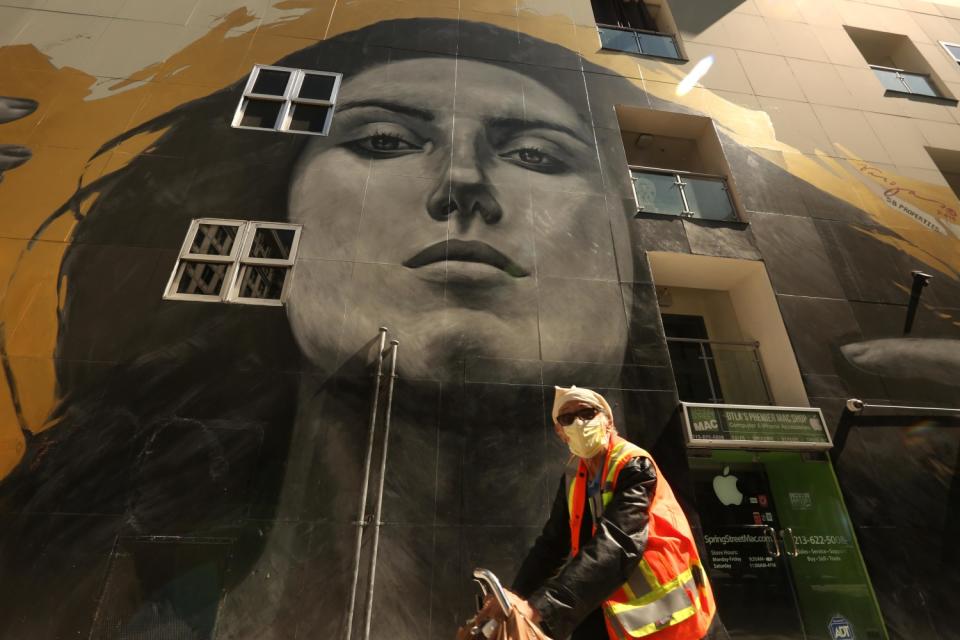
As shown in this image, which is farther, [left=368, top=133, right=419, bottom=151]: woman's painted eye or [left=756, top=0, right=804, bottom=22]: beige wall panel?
[left=756, top=0, right=804, bottom=22]: beige wall panel

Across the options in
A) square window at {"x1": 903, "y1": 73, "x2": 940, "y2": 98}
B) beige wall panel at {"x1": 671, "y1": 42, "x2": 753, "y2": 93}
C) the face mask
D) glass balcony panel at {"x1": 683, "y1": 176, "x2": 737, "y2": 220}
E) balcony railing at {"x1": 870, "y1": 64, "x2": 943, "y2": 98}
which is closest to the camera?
the face mask

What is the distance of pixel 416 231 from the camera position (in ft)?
22.0

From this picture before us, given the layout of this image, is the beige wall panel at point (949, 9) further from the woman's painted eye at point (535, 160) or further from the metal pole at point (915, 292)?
the woman's painted eye at point (535, 160)

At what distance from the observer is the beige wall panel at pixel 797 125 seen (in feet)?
29.6

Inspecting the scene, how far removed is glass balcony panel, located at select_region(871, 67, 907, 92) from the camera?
10593 millimetres

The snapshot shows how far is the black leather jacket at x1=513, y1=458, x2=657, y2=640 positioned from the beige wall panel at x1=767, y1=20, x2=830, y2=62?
11832 mm

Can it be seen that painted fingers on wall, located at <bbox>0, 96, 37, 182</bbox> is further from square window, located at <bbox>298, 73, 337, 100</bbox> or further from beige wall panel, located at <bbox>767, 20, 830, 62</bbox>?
beige wall panel, located at <bbox>767, 20, 830, 62</bbox>

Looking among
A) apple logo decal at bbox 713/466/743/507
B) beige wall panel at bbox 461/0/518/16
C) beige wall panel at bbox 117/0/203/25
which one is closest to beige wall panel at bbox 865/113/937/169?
apple logo decal at bbox 713/466/743/507

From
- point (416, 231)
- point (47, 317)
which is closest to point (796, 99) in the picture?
point (416, 231)

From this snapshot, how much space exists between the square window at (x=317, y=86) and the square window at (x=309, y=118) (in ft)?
0.71

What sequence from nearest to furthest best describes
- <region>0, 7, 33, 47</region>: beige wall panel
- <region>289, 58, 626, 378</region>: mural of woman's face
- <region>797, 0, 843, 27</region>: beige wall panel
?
Answer: 1. <region>289, 58, 626, 378</region>: mural of woman's face
2. <region>0, 7, 33, 47</region>: beige wall panel
3. <region>797, 0, 843, 27</region>: beige wall panel

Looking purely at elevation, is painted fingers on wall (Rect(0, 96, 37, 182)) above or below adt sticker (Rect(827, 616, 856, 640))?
above

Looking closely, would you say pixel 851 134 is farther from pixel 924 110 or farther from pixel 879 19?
pixel 879 19

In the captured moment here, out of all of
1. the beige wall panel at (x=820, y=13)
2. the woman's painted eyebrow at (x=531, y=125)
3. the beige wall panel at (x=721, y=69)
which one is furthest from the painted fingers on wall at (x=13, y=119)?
the beige wall panel at (x=820, y=13)
